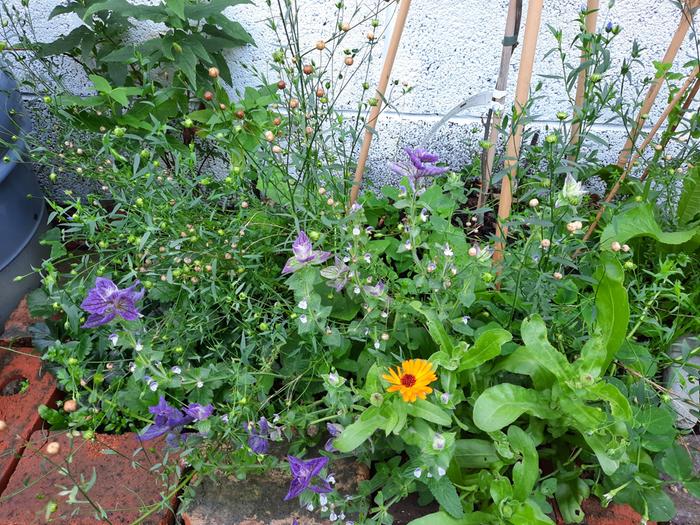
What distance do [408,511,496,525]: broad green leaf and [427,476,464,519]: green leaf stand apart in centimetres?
3

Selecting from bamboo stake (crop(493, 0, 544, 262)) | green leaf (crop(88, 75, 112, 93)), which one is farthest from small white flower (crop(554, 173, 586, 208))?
green leaf (crop(88, 75, 112, 93))

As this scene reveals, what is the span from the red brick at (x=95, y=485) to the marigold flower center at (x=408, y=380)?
0.67m

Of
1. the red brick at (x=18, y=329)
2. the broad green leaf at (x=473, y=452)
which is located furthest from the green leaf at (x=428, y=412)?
the red brick at (x=18, y=329)

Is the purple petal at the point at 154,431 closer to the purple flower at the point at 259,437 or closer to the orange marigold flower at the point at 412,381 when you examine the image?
the purple flower at the point at 259,437

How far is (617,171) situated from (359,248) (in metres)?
0.87

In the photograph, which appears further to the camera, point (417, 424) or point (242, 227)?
point (242, 227)

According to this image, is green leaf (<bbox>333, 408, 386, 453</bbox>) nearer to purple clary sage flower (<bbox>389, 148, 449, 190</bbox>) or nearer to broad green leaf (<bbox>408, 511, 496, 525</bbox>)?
broad green leaf (<bbox>408, 511, 496, 525</bbox>)

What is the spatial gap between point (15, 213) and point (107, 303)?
107 centimetres

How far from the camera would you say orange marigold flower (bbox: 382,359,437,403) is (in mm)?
989

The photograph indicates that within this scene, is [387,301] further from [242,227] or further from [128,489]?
[128,489]

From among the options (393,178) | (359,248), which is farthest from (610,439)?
(393,178)

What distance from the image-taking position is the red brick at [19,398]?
1.49m

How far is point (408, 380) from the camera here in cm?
100

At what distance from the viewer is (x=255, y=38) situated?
2047mm
